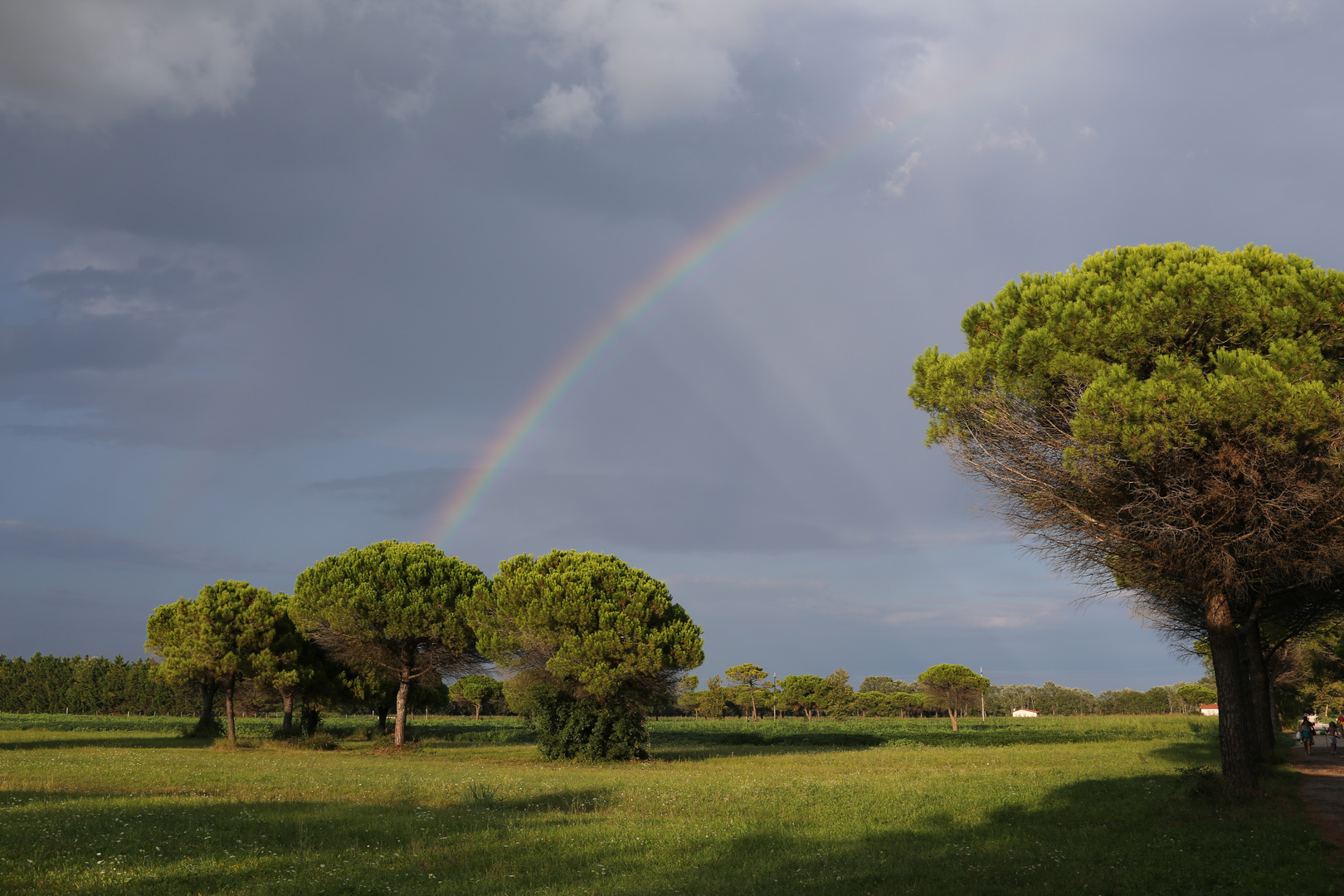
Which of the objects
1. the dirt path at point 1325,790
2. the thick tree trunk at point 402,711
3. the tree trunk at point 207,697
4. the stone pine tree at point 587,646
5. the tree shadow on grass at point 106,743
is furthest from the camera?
the tree trunk at point 207,697

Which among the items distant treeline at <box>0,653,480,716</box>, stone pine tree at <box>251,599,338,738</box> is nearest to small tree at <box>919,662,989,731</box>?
stone pine tree at <box>251,599,338,738</box>

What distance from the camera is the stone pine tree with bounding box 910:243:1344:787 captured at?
14.9 meters

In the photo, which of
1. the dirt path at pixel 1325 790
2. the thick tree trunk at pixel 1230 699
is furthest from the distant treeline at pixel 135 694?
the thick tree trunk at pixel 1230 699

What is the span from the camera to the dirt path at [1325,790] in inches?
512

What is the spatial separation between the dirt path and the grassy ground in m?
0.46

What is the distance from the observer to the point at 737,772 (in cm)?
2711

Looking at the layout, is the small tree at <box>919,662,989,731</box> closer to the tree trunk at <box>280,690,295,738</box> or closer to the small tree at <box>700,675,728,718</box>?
the small tree at <box>700,675,728,718</box>

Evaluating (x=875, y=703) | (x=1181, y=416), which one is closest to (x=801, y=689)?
(x=875, y=703)

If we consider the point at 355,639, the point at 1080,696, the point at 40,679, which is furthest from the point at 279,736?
the point at 1080,696

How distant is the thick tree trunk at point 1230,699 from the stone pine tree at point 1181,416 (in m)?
0.04

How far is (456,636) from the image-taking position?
41375 mm

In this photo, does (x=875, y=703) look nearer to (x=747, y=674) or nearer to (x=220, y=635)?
(x=747, y=674)

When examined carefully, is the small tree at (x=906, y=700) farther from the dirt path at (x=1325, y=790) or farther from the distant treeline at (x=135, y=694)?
the dirt path at (x=1325, y=790)

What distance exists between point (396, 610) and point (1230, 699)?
35414mm
